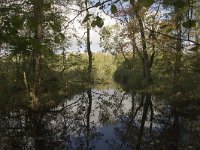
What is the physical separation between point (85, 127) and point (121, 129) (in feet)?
5.81

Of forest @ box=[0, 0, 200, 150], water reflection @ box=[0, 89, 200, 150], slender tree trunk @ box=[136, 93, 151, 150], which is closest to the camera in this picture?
forest @ box=[0, 0, 200, 150]

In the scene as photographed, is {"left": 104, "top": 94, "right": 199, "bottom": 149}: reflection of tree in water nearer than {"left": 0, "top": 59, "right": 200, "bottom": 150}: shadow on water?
Yes

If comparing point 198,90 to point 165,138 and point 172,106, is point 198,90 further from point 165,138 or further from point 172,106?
point 165,138

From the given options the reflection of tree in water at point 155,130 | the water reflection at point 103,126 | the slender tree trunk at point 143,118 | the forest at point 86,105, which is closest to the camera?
the forest at point 86,105

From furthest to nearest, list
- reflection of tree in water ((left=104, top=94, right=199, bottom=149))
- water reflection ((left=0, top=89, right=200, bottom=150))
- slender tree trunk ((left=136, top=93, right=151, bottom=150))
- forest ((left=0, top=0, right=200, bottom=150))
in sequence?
1. slender tree trunk ((left=136, top=93, right=151, bottom=150))
2. water reflection ((left=0, top=89, right=200, bottom=150))
3. reflection of tree in water ((left=104, top=94, right=199, bottom=149))
4. forest ((left=0, top=0, right=200, bottom=150))

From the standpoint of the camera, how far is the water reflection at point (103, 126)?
43.8ft

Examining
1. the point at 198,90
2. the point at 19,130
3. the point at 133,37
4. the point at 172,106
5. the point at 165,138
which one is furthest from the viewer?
the point at 133,37

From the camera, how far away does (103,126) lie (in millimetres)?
17609

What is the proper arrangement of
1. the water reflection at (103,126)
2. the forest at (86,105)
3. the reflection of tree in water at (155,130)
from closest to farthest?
the forest at (86,105) < the reflection of tree in water at (155,130) < the water reflection at (103,126)

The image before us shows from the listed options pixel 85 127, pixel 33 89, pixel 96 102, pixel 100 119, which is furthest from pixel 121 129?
pixel 96 102

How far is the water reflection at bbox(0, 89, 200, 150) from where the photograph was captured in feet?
43.8

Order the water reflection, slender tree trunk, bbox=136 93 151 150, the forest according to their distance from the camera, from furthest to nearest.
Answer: slender tree trunk, bbox=136 93 151 150 < the water reflection < the forest

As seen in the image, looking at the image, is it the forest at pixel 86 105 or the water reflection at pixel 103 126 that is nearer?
the forest at pixel 86 105

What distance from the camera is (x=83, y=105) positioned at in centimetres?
2441
